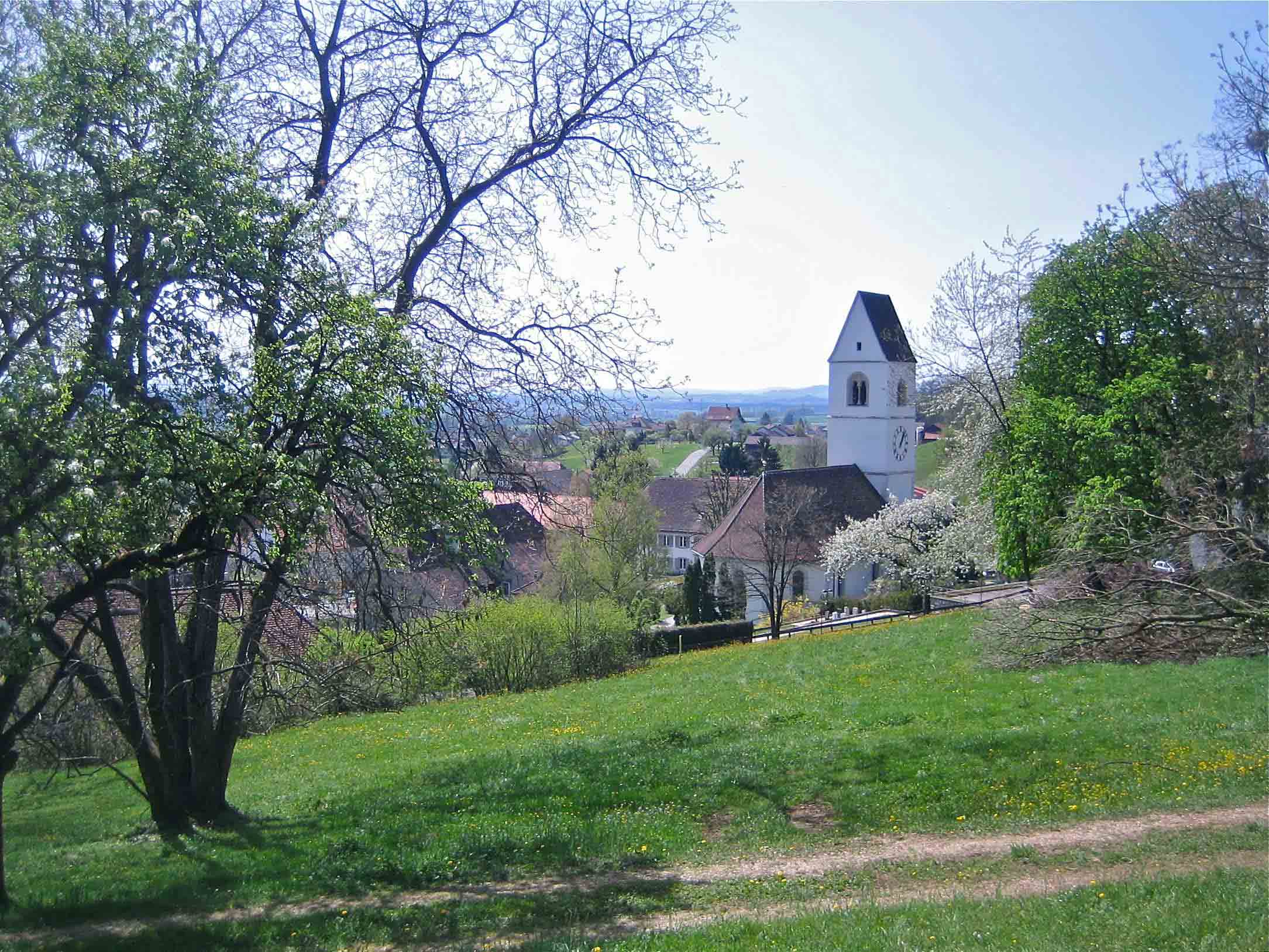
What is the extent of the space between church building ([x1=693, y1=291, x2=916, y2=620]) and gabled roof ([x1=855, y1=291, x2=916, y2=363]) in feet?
0.16

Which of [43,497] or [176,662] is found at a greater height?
[43,497]

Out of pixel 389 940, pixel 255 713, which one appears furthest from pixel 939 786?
pixel 255 713

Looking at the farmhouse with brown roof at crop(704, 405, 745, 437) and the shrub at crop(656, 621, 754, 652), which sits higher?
the farmhouse with brown roof at crop(704, 405, 745, 437)

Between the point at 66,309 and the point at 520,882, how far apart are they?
5879 mm

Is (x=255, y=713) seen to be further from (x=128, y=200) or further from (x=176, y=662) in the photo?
(x=128, y=200)

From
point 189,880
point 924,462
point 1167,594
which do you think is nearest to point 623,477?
point 1167,594

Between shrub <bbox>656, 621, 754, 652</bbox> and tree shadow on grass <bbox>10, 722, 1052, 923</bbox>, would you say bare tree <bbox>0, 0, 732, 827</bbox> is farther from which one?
shrub <bbox>656, 621, 754, 652</bbox>

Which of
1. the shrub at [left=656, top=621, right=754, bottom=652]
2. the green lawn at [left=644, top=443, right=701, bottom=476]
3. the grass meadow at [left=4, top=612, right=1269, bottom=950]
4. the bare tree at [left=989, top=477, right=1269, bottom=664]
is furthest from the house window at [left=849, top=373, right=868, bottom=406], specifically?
the bare tree at [left=989, top=477, right=1269, bottom=664]

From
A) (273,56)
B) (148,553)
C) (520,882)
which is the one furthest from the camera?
(273,56)

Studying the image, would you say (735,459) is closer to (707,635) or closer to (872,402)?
(872,402)

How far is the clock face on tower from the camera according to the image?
186 feet

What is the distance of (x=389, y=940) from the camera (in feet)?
23.4

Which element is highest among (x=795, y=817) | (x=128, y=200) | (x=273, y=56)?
(x=273, y=56)

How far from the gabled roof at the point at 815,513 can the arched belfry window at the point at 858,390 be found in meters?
4.30
